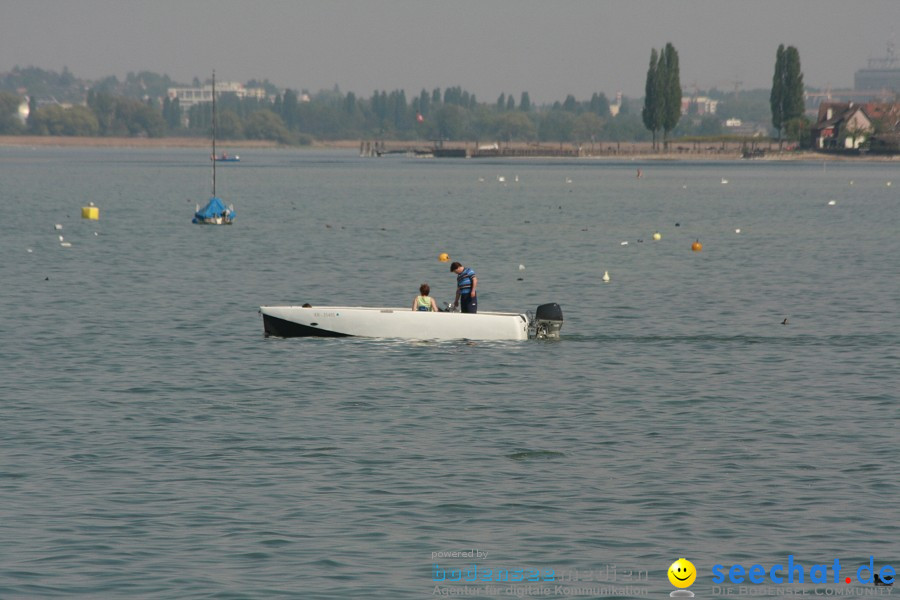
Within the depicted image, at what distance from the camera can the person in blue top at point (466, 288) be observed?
37.6 meters

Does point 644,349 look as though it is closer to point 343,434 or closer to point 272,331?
point 272,331

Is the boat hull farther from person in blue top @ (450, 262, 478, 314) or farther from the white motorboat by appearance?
person in blue top @ (450, 262, 478, 314)

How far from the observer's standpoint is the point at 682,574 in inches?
698

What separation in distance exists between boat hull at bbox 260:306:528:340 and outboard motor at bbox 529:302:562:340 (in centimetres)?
32

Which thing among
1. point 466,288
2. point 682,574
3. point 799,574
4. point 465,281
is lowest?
point 799,574

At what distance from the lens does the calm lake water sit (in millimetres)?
18828

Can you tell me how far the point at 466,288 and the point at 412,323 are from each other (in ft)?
5.97

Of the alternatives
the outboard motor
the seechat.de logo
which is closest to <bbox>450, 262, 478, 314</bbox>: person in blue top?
the outboard motor

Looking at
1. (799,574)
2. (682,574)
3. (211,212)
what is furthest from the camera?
(211,212)

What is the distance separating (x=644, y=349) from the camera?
127ft

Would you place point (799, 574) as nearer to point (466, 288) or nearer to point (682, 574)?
point (682, 574)

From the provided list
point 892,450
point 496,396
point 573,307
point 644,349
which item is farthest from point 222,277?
point 892,450

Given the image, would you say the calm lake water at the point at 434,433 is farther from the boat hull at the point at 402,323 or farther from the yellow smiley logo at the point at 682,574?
the boat hull at the point at 402,323

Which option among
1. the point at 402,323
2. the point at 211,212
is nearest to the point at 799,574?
the point at 402,323
